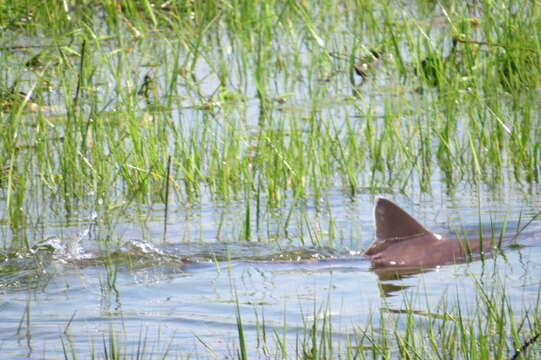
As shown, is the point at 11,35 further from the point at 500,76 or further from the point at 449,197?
the point at 449,197

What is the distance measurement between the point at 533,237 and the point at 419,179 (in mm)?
1267

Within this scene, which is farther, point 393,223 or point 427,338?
point 393,223

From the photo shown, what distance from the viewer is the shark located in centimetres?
477

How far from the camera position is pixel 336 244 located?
5.31 meters

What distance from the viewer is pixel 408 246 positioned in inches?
190

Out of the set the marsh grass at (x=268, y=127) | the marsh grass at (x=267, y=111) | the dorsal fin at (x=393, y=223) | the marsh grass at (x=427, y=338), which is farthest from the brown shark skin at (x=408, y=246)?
the marsh grass at (x=267, y=111)

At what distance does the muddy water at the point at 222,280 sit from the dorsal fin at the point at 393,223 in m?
0.18

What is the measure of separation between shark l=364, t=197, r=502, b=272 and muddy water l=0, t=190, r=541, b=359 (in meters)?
0.08

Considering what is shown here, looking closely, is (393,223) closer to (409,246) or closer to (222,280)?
(409,246)

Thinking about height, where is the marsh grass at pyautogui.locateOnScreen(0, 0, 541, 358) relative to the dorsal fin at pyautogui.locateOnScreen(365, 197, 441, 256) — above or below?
above

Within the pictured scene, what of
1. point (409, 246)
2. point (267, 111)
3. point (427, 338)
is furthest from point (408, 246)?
point (267, 111)

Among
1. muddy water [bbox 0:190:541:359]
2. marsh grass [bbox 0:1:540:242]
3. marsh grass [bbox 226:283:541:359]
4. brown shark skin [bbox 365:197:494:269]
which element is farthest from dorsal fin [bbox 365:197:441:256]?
marsh grass [bbox 0:1:540:242]

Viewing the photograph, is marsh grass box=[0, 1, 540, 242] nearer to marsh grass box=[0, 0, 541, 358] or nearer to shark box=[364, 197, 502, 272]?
marsh grass box=[0, 0, 541, 358]

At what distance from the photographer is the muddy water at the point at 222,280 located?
12.9 feet
